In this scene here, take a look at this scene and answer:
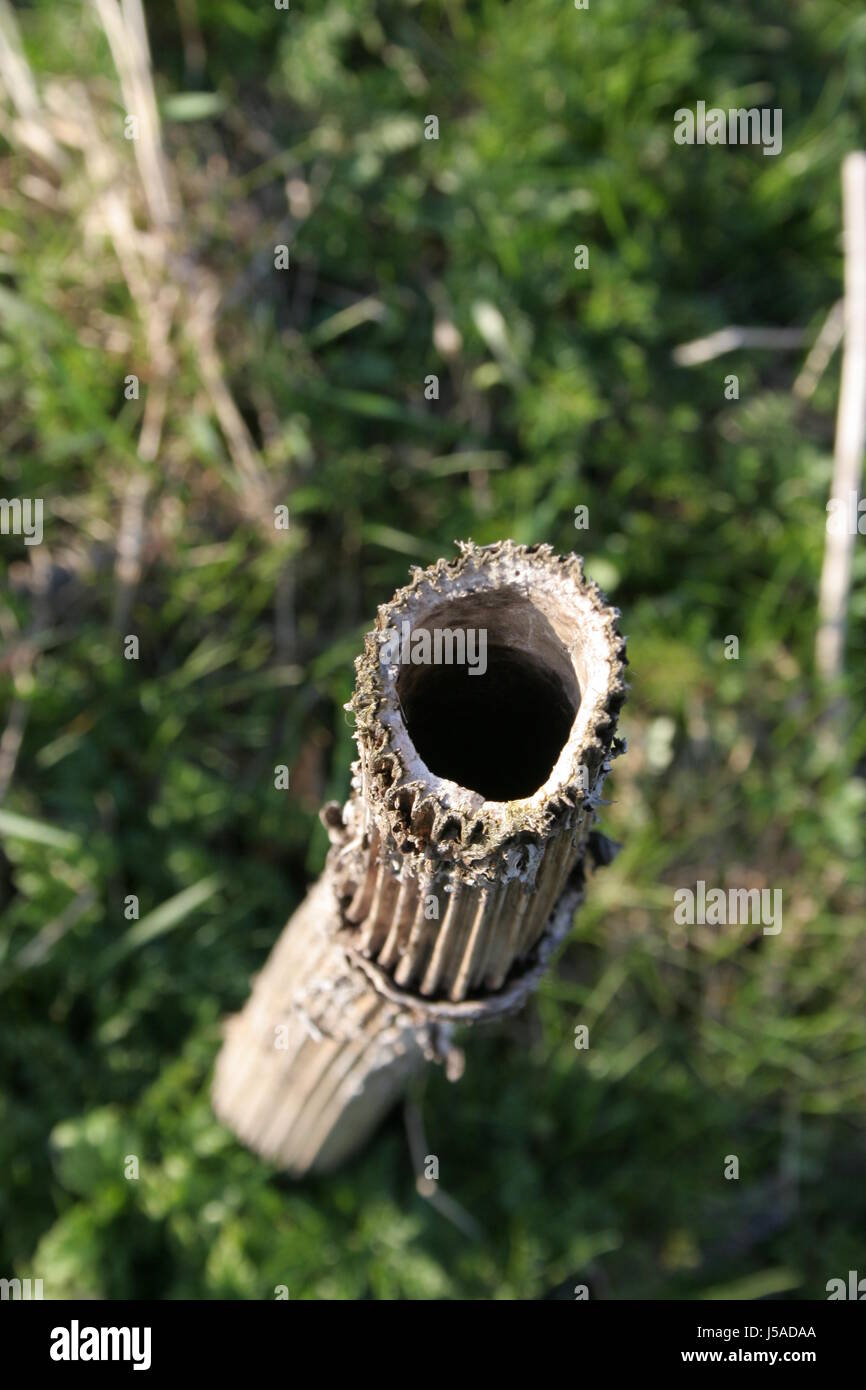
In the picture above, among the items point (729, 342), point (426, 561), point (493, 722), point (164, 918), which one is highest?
point (729, 342)

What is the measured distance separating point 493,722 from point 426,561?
7.23 ft

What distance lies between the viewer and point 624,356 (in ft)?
13.8

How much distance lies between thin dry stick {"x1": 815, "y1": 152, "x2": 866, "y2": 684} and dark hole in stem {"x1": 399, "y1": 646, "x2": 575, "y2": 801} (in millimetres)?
2528

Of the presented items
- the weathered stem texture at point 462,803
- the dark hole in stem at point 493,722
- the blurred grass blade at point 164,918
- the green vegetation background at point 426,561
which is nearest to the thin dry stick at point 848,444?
the green vegetation background at point 426,561

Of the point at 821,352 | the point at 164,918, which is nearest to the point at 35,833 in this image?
the point at 164,918

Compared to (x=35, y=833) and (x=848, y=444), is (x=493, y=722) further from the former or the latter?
(x=848, y=444)

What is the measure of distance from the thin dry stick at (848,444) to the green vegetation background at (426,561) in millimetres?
80

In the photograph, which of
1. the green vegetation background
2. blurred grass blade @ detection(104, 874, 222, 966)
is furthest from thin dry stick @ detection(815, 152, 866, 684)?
blurred grass blade @ detection(104, 874, 222, 966)

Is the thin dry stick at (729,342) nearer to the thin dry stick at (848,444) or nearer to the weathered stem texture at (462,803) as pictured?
the thin dry stick at (848,444)

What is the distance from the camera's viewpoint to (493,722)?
1962 mm

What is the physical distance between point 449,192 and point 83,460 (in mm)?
1699

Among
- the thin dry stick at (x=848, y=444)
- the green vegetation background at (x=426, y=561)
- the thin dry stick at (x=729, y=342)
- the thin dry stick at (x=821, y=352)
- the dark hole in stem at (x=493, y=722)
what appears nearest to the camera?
the dark hole in stem at (x=493, y=722)

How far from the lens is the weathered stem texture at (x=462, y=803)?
5.14 feet

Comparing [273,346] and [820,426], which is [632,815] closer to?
[820,426]
